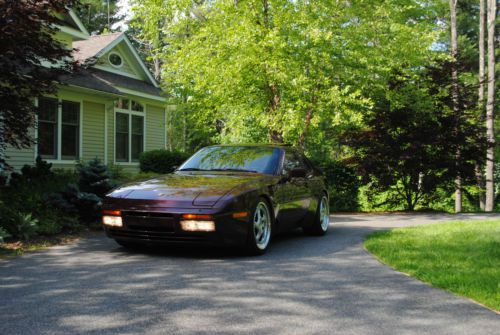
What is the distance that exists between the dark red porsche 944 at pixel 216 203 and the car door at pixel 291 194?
1cm

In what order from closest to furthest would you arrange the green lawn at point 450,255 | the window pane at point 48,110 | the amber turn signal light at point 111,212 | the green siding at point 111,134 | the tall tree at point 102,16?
the green lawn at point 450,255
the amber turn signal light at point 111,212
the window pane at point 48,110
the green siding at point 111,134
the tall tree at point 102,16

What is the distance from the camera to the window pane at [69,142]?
16500mm

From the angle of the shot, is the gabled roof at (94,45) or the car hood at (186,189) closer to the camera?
the car hood at (186,189)

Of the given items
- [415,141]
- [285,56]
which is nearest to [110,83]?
[285,56]

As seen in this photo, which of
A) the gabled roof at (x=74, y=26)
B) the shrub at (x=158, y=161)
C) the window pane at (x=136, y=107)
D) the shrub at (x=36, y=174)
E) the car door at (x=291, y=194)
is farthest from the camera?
the window pane at (x=136, y=107)

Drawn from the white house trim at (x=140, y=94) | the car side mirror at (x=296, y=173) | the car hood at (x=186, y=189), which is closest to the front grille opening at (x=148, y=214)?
the car hood at (x=186, y=189)

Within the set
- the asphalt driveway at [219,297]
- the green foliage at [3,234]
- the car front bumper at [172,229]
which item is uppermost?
the car front bumper at [172,229]

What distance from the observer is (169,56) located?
17062 millimetres

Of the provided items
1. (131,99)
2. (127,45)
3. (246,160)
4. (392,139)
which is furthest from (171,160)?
(246,160)

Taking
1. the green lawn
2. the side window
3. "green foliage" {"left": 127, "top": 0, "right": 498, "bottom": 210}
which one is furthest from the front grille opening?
"green foliage" {"left": 127, "top": 0, "right": 498, "bottom": 210}

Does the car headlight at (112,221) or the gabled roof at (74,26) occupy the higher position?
the gabled roof at (74,26)

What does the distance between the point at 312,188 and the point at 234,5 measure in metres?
8.58

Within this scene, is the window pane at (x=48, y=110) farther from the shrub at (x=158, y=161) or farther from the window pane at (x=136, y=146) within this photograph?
the window pane at (x=136, y=146)

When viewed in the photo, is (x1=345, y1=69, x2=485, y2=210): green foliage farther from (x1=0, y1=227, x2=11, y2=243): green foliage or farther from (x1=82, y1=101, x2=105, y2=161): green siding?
(x1=0, y1=227, x2=11, y2=243): green foliage
